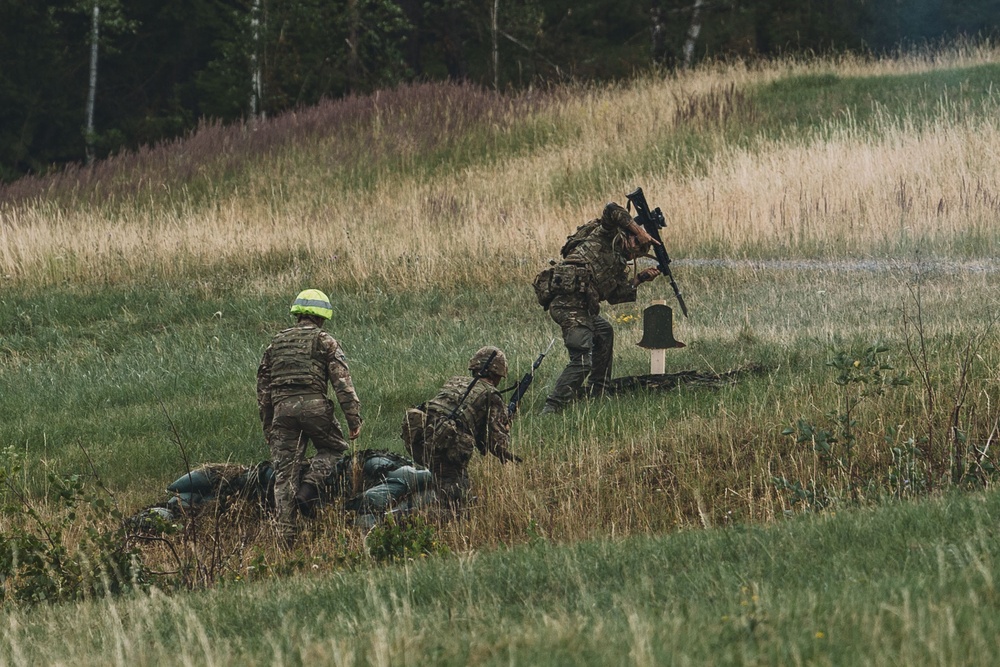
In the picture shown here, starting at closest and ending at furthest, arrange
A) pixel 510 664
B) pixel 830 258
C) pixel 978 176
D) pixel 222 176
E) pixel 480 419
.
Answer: pixel 510 664 → pixel 480 419 → pixel 830 258 → pixel 978 176 → pixel 222 176

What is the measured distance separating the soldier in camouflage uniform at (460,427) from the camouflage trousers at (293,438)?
58 cm

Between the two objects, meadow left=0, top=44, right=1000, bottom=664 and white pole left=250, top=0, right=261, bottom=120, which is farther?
white pole left=250, top=0, right=261, bottom=120

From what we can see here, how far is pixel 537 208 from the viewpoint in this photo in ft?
66.0

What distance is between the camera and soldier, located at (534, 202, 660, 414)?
11289 mm

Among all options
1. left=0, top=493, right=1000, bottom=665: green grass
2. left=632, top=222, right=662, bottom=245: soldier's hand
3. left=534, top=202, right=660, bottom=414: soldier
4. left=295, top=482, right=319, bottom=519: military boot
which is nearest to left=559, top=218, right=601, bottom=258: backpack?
left=534, top=202, right=660, bottom=414: soldier

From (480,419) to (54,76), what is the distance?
98.0ft

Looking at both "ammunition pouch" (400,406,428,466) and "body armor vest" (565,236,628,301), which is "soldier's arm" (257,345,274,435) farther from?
"body armor vest" (565,236,628,301)

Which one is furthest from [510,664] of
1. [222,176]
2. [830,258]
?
[222,176]

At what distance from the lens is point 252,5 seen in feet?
107

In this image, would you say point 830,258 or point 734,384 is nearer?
point 734,384

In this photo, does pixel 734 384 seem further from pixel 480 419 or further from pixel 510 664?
pixel 510 664

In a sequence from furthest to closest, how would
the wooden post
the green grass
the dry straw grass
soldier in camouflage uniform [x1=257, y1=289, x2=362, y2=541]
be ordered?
1. the dry straw grass
2. the wooden post
3. soldier in camouflage uniform [x1=257, y1=289, x2=362, y2=541]
4. the green grass

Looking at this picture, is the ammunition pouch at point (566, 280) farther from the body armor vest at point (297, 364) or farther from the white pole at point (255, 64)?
the white pole at point (255, 64)

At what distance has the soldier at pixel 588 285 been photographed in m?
11.3
